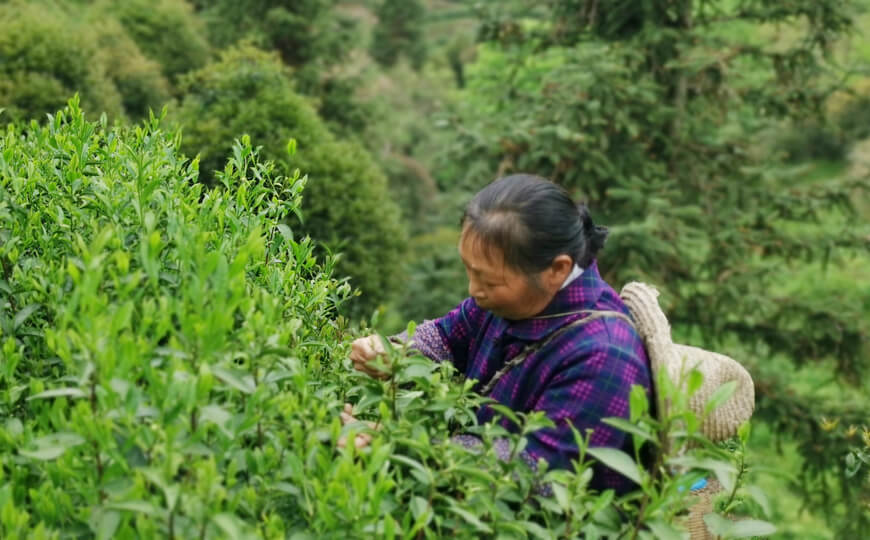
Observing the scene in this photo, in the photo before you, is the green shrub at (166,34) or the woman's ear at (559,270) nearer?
the woman's ear at (559,270)

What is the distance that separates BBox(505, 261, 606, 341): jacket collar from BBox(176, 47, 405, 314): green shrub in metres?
5.64

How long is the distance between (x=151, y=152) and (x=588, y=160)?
4.82m

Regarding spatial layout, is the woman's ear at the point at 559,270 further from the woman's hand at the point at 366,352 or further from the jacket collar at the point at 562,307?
the woman's hand at the point at 366,352

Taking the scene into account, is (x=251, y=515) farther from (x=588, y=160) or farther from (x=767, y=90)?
(x=767, y=90)

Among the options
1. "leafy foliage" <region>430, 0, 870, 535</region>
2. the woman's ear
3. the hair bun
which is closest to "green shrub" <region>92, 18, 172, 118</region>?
"leafy foliage" <region>430, 0, 870, 535</region>

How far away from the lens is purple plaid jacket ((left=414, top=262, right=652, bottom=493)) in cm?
188

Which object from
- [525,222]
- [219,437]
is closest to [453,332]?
[525,222]

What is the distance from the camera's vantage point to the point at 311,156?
7.89 m

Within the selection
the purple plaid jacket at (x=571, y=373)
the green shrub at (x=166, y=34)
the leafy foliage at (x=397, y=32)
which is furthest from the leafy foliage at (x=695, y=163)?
the leafy foliage at (x=397, y=32)

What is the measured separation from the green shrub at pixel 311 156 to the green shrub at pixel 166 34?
4.17 meters

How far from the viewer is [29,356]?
77.4 inches

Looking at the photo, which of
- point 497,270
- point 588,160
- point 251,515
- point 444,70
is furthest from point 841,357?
point 444,70

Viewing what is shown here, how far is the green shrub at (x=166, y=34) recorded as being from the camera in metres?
12.5

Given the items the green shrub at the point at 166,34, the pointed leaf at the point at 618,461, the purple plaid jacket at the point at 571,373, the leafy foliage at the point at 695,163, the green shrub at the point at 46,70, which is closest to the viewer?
the pointed leaf at the point at 618,461
